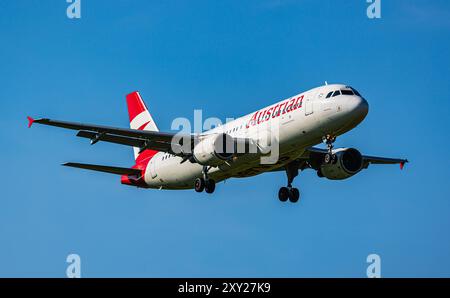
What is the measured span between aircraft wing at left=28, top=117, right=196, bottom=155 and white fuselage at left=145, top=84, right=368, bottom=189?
222cm

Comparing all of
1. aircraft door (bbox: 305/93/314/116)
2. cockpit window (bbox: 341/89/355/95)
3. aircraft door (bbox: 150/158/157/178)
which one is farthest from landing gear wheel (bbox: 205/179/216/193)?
cockpit window (bbox: 341/89/355/95)

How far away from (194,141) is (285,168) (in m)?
7.48

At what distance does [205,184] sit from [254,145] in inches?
186

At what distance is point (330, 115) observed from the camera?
5009cm

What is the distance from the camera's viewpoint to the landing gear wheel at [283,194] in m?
59.7

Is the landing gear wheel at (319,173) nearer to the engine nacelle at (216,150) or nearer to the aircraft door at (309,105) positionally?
the engine nacelle at (216,150)

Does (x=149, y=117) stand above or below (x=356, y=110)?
above

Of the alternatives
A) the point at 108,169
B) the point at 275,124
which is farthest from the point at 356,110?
the point at 108,169

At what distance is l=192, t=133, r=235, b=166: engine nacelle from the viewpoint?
5344 centimetres

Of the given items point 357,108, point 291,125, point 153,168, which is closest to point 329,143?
point 291,125

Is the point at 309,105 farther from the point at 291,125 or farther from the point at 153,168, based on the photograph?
the point at 153,168

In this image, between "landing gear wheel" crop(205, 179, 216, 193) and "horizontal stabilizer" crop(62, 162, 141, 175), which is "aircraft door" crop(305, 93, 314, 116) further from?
"horizontal stabilizer" crop(62, 162, 141, 175)

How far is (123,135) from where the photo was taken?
180ft
